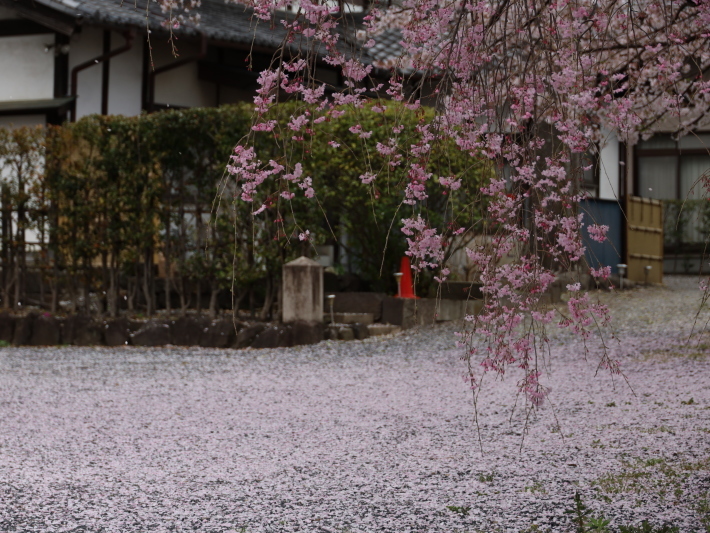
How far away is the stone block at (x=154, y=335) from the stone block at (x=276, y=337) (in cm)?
102

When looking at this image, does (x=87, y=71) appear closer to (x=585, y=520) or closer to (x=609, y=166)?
(x=609, y=166)

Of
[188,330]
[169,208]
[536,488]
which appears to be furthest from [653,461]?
[169,208]

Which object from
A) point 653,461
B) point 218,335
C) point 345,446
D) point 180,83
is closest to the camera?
point 653,461

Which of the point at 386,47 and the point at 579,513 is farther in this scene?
the point at 386,47

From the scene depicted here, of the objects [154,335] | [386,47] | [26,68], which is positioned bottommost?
[154,335]

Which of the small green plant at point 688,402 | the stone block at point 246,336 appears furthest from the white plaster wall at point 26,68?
the small green plant at point 688,402

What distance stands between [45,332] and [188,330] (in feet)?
5.30

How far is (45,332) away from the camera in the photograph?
10.1 m

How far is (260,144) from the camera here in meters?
9.49

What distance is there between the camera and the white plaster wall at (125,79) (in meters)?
12.7

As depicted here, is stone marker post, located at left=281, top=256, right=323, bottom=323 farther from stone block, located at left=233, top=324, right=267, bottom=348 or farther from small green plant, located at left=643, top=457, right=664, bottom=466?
small green plant, located at left=643, top=457, right=664, bottom=466

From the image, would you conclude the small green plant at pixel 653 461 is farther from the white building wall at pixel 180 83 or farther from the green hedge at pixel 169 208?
the white building wall at pixel 180 83

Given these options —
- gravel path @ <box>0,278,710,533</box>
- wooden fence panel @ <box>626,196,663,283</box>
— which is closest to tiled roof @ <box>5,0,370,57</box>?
gravel path @ <box>0,278,710,533</box>

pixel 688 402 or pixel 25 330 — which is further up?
pixel 25 330
